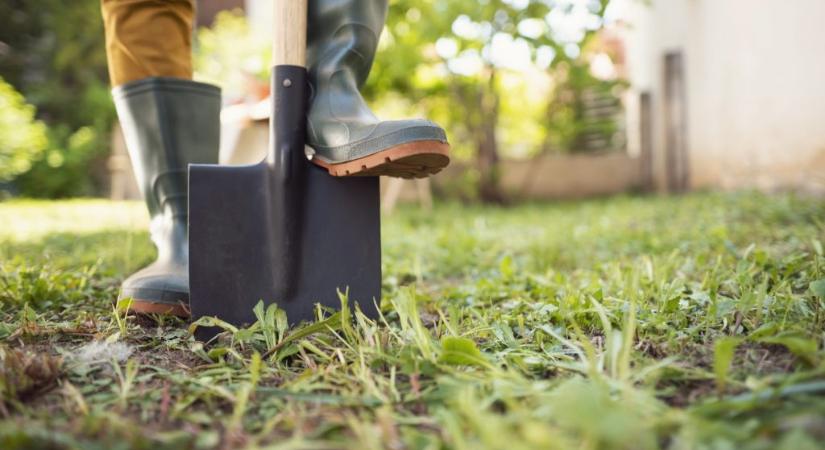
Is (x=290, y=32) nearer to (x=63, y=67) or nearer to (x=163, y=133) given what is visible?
(x=163, y=133)

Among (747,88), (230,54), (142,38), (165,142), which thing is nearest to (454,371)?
(165,142)

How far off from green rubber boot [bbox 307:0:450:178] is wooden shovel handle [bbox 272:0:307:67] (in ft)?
0.17

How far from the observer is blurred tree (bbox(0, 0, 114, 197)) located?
25.1ft

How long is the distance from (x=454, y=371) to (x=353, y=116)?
0.53 metres

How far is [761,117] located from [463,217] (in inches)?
81.7

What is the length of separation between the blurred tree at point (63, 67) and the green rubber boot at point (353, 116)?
7280 mm

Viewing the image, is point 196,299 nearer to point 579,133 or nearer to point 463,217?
point 463,217

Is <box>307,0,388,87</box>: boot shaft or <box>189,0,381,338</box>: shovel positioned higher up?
<box>307,0,388,87</box>: boot shaft

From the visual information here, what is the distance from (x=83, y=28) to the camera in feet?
27.3

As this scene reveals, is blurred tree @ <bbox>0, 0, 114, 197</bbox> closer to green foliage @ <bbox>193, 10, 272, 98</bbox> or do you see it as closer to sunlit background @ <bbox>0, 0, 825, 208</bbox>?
sunlit background @ <bbox>0, 0, 825, 208</bbox>

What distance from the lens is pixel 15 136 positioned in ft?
19.5

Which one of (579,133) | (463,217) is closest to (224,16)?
(579,133)

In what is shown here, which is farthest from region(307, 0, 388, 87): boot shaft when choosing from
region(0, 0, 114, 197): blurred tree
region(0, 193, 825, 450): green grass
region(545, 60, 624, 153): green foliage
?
region(0, 0, 114, 197): blurred tree

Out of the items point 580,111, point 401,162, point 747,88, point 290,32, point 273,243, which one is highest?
point 580,111
